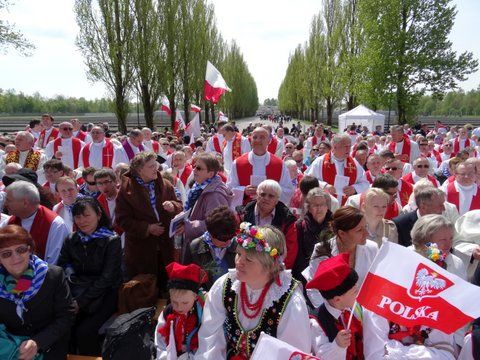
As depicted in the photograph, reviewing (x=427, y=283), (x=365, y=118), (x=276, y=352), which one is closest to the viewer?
(x=276, y=352)

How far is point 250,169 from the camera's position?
20.6ft

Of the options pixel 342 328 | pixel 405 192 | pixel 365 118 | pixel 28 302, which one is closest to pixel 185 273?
pixel 342 328

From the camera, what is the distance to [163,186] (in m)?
4.73

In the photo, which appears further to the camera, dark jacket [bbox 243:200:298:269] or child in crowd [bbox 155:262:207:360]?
dark jacket [bbox 243:200:298:269]

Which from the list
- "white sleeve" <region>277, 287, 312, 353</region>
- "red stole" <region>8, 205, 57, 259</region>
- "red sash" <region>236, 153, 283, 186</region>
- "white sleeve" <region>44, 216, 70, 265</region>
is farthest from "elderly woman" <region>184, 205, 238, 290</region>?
"red sash" <region>236, 153, 283, 186</region>

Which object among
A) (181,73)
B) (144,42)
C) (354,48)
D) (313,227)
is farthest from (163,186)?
(354,48)

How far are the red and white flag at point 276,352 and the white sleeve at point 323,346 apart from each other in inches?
16.4

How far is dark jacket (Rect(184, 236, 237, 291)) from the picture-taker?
Result: 3.60 metres

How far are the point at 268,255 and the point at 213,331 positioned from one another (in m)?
0.66

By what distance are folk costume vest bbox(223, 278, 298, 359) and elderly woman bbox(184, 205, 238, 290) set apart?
33.0 inches

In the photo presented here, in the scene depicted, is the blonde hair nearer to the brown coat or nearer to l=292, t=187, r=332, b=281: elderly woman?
l=292, t=187, r=332, b=281: elderly woman

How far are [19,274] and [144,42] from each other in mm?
24164

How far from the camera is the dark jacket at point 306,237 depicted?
4.19m

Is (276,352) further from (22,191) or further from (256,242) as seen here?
(22,191)
